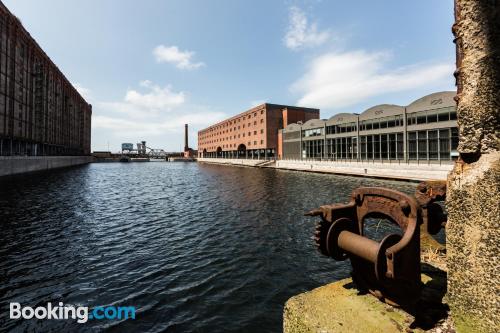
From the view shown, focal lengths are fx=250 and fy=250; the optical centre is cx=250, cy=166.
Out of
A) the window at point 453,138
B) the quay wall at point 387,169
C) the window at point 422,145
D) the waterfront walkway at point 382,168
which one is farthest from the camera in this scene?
the window at point 422,145

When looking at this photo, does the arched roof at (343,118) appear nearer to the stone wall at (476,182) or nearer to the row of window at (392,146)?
the row of window at (392,146)

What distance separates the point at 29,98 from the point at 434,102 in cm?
Answer: 7529

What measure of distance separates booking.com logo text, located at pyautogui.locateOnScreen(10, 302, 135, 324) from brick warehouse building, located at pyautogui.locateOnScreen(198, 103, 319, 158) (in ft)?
229

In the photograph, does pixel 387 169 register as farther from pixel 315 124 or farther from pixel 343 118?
pixel 315 124

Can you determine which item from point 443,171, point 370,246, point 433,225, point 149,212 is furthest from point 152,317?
point 443,171

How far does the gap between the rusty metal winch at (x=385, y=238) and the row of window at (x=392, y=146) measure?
3544 cm

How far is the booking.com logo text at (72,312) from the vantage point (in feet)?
20.3

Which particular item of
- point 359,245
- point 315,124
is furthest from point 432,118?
point 359,245

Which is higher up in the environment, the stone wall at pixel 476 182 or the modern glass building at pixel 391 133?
the modern glass building at pixel 391 133

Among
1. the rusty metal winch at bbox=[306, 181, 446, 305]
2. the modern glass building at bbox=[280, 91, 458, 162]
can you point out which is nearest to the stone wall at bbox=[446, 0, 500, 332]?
the rusty metal winch at bbox=[306, 181, 446, 305]

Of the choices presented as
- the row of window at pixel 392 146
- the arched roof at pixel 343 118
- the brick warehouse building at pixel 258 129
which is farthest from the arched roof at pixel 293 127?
the arched roof at pixel 343 118

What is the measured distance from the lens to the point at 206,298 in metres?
6.99

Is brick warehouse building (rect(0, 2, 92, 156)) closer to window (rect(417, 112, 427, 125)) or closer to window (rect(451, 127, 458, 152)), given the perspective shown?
window (rect(417, 112, 427, 125))

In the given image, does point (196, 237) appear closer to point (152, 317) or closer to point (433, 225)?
point (152, 317)
